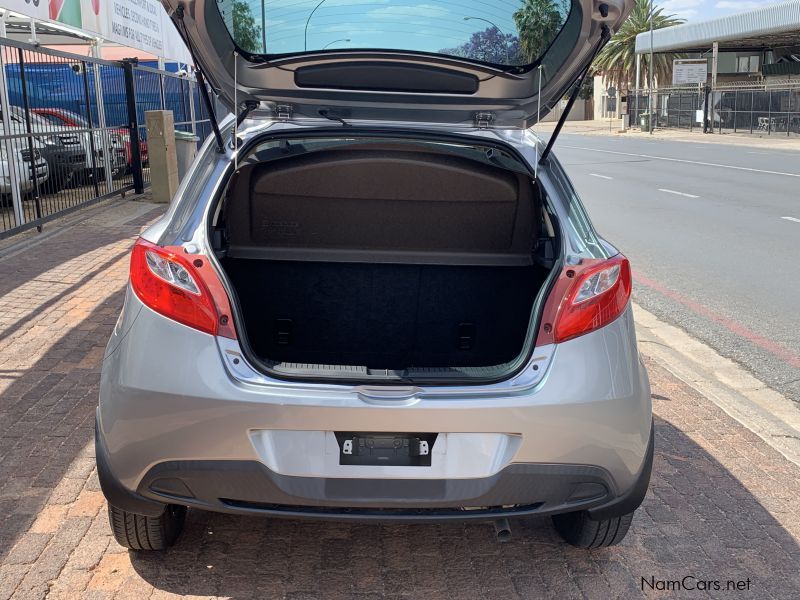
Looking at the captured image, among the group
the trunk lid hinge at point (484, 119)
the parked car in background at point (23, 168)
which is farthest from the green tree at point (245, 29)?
the parked car in background at point (23, 168)

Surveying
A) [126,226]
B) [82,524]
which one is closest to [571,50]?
[82,524]

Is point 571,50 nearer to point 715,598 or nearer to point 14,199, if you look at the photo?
point 715,598

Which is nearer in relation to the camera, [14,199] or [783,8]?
[14,199]

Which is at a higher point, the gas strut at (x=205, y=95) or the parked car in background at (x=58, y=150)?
the gas strut at (x=205, y=95)

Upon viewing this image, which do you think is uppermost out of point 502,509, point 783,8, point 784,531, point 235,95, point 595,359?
point 783,8

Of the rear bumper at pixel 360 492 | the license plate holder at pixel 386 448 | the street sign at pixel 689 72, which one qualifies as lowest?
the rear bumper at pixel 360 492

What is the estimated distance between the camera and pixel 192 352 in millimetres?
2715

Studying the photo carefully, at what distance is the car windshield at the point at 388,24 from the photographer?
3316mm

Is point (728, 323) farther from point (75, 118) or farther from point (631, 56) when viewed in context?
point (631, 56)

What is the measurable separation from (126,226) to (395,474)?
9622mm

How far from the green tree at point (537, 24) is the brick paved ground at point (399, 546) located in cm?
→ 186

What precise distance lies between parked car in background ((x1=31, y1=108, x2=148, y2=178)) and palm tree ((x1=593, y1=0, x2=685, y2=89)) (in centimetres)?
5768

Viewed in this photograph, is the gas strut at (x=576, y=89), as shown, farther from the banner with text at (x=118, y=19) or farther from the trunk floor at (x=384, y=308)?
the banner with text at (x=118, y=19)

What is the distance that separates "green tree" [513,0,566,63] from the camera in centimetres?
337
